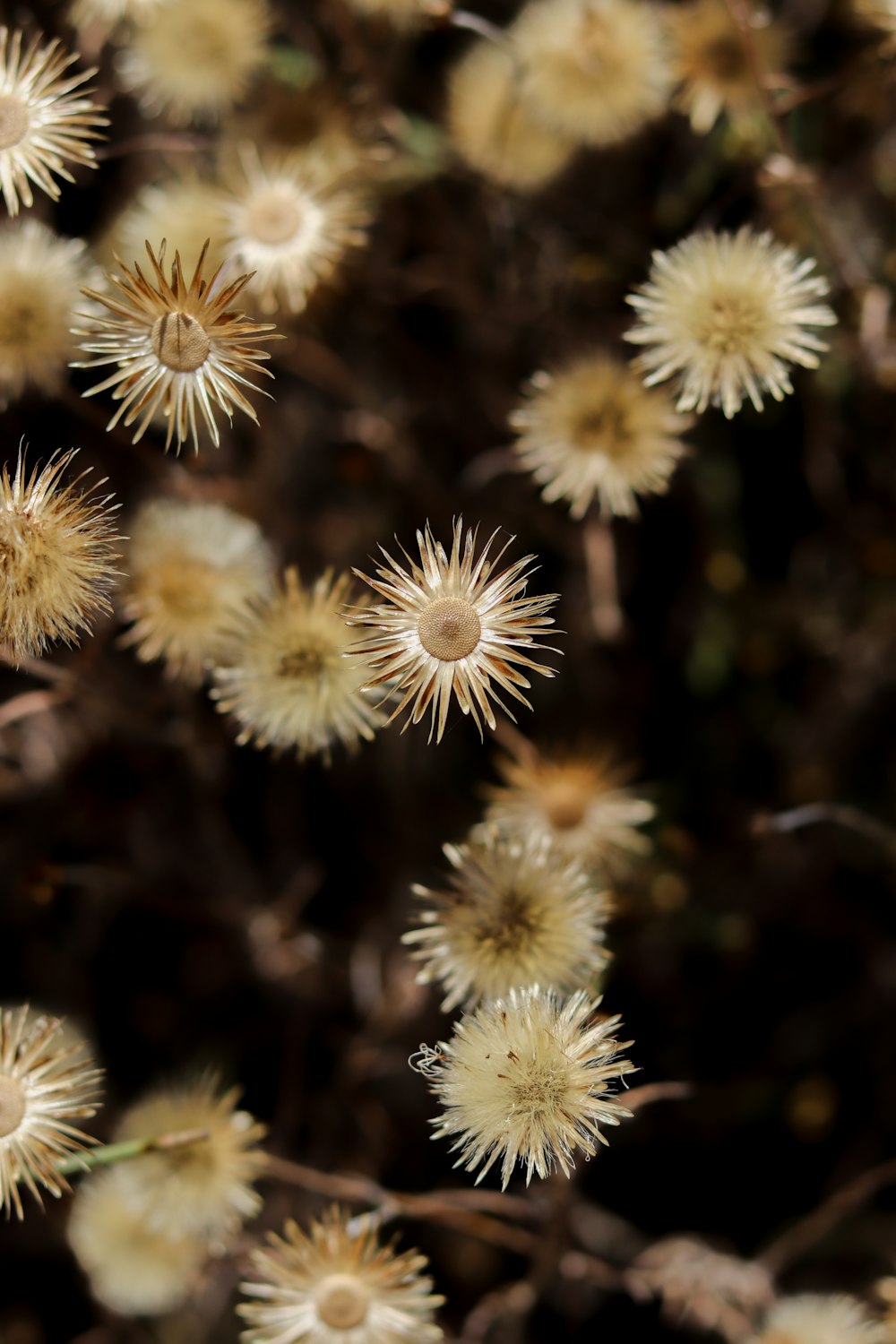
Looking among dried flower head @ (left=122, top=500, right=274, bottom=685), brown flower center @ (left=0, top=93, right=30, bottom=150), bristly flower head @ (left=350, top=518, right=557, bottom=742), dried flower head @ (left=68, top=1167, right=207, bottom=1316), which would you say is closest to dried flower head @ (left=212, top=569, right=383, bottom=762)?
dried flower head @ (left=122, top=500, right=274, bottom=685)

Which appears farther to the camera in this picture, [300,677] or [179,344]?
[300,677]

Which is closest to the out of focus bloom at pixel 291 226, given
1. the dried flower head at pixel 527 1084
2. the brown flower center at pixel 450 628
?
the brown flower center at pixel 450 628

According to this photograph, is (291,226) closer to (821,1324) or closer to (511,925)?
(511,925)

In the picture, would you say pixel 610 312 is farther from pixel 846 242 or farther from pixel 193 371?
pixel 193 371

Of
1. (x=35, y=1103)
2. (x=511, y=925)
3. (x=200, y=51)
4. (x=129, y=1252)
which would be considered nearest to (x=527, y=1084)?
(x=511, y=925)

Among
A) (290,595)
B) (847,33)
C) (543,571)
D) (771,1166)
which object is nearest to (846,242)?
(847,33)

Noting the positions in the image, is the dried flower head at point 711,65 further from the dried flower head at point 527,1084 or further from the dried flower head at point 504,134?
the dried flower head at point 527,1084
